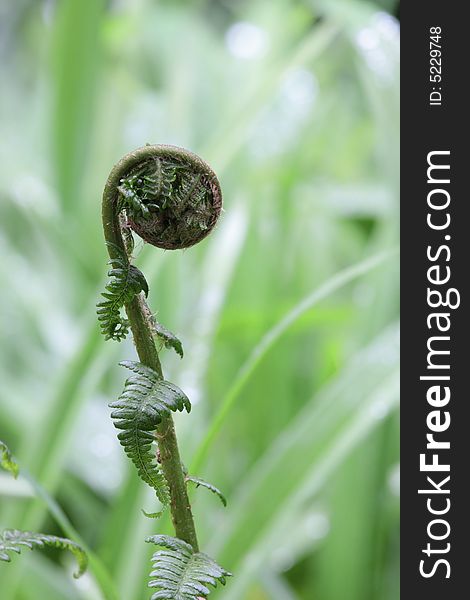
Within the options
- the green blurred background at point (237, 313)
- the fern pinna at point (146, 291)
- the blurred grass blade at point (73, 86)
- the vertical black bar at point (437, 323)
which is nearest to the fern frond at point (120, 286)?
the fern pinna at point (146, 291)

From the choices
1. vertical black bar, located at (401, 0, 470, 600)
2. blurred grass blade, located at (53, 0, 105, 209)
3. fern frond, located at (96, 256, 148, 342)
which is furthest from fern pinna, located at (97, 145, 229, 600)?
blurred grass blade, located at (53, 0, 105, 209)

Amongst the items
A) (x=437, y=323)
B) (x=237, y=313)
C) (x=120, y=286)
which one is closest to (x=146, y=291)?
(x=120, y=286)

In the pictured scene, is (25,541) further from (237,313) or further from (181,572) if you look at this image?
(237,313)

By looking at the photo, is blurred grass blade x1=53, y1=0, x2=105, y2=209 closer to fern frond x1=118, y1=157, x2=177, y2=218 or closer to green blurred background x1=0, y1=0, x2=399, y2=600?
green blurred background x1=0, y1=0, x2=399, y2=600

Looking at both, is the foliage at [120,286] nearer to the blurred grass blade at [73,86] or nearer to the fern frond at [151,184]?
the fern frond at [151,184]

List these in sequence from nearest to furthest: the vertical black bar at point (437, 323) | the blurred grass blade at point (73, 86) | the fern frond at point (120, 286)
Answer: the fern frond at point (120, 286)
the vertical black bar at point (437, 323)
the blurred grass blade at point (73, 86)

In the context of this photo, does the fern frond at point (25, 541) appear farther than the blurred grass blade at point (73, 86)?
No

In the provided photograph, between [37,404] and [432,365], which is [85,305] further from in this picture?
[432,365]
